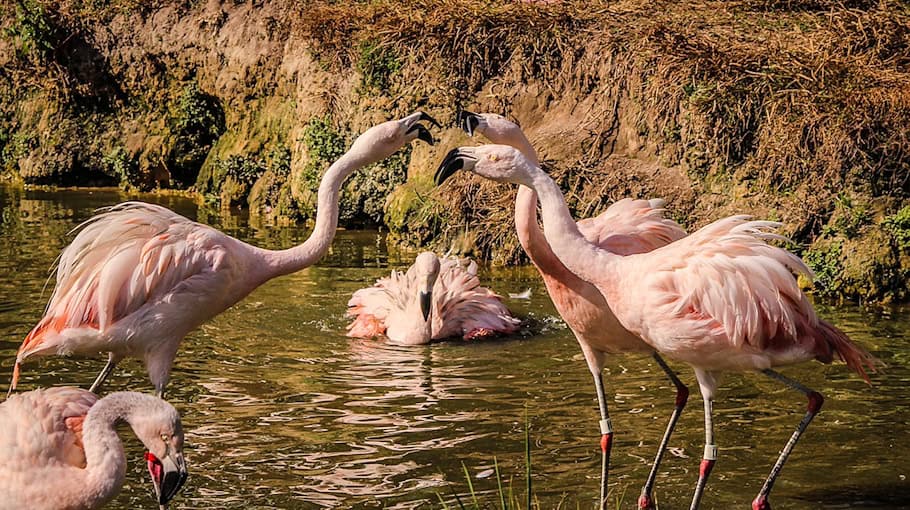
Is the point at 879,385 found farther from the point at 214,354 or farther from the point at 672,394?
the point at 214,354

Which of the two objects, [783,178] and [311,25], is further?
[311,25]

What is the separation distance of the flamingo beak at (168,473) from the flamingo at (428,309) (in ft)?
13.8

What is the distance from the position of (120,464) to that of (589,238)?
2.26m

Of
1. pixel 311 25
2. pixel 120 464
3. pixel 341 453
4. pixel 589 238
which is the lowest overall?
pixel 341 453

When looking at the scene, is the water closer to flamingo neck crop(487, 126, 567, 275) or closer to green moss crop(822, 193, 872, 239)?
green moss crop(822, 193, 872, 239)

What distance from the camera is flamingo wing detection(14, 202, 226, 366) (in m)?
5.73

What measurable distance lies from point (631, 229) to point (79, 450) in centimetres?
251

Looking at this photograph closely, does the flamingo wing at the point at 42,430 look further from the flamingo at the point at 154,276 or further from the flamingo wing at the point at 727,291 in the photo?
the flamingo wing at the point at 727,291

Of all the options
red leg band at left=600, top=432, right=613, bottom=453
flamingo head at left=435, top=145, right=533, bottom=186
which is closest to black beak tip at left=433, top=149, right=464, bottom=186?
flamingo head at left=435, top=145, right=533, bottom=186

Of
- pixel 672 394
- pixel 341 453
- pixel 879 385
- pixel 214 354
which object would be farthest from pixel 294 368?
pixel 879 385

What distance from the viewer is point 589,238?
5.69 metres

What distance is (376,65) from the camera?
481 inches

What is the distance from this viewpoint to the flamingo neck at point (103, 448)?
14.2 feet

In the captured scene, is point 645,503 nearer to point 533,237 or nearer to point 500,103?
point 533,237
